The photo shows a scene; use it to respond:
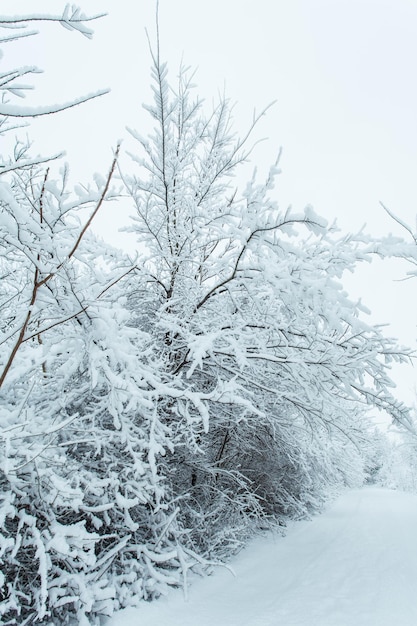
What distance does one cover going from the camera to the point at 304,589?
14.9ft

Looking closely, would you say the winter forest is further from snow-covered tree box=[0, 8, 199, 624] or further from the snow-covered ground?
the snow-covered ground

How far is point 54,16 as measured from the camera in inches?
43.9

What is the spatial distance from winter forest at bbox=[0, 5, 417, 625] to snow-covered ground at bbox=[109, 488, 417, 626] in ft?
0.96

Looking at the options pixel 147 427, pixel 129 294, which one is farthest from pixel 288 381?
pixel 129 294

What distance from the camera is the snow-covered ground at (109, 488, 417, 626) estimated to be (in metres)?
3.59

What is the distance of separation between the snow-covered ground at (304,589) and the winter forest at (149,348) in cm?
29

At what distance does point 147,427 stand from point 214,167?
382cm

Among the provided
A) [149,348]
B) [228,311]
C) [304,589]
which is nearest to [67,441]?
[149,348]

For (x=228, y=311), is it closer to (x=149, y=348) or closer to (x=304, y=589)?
(x=149, y=348)

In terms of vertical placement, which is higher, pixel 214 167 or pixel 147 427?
pixel 214 167

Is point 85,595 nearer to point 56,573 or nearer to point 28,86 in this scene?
point 56,573

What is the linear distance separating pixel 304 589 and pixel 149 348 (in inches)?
133

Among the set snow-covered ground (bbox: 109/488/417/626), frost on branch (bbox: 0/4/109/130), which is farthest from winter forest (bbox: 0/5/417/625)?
snow-covered ground (bbox: 109/488/417/626)

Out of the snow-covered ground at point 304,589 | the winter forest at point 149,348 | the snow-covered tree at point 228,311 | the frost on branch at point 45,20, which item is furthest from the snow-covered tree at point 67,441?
the snow-covered tree at point 228,311
